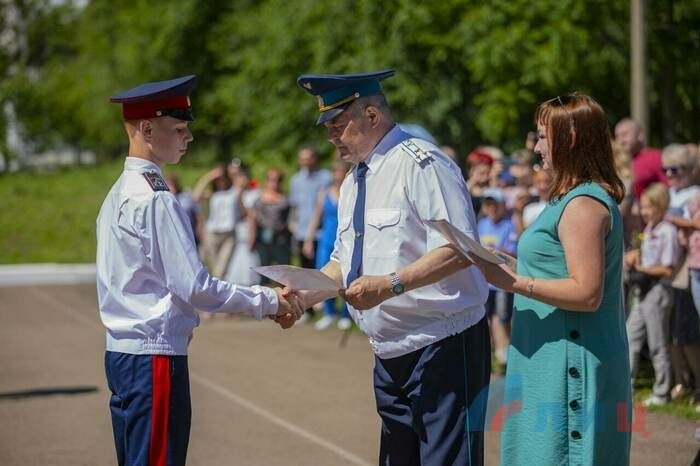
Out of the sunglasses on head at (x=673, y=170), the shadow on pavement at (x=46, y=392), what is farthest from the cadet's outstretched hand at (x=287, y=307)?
the shadow on pavement at (x=46, y=392)

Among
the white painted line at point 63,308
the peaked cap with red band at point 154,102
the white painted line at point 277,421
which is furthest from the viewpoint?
the white painted line at point 63,308

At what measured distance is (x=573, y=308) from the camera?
4027mm

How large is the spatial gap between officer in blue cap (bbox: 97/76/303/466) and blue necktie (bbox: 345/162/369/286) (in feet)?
1.59

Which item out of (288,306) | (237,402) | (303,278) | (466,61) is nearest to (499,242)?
(237,402)

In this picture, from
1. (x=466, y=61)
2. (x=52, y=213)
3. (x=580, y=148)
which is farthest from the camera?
(x=52, y=213)

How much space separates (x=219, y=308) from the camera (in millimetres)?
4605

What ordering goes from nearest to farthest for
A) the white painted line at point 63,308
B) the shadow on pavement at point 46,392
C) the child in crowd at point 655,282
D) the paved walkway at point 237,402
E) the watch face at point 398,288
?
the watch face at point 398,288, the paved walkway at point 237,402, the child in crowd at point 655,282, the shadow on pavement at point 46,392, the white painted line at point 63,308

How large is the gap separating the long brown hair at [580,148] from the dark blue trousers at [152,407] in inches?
62.3

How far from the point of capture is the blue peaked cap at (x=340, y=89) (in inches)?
182

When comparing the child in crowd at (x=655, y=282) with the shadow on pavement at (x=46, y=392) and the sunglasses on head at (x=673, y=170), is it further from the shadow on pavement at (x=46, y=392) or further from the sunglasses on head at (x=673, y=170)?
the shadow on pavement at (x=46, y=392)

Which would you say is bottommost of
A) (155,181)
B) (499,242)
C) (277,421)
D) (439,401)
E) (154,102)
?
(277,421)

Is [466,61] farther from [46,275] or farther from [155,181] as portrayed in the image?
[155,181]

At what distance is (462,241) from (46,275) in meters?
18.2

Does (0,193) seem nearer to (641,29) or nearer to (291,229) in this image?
(291,229)
